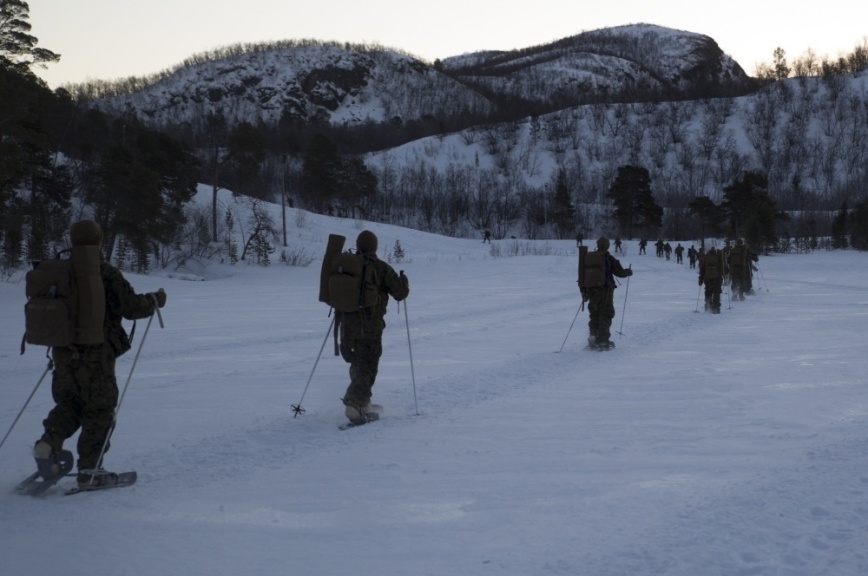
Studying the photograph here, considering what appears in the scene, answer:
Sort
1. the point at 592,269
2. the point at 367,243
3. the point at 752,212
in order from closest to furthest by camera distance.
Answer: the point at 367,243, the point at 592,269, the point at 752,212

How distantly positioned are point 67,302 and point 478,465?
317 cm

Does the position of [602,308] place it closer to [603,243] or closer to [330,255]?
[603,243]

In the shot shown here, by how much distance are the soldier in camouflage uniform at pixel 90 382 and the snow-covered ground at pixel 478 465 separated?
340 millimetres

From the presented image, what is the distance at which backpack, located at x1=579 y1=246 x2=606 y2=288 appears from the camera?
12.1 metres

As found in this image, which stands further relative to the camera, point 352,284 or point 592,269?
point 592,269

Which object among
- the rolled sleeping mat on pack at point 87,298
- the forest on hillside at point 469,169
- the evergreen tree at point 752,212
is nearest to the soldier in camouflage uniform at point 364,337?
the rolled sleeping mat on pack at point 87,298

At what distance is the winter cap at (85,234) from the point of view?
4.95 metres

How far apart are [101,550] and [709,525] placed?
3.46 meters

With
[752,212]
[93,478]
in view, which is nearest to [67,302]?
[93,478]

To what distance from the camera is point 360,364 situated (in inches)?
279

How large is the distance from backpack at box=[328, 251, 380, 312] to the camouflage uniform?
1.96 metres

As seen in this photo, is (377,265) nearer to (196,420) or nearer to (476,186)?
(196,420)

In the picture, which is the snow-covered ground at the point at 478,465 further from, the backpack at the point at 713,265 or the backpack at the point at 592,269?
the backpack at the point at 713,265

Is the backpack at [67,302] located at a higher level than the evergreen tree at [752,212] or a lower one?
lower
